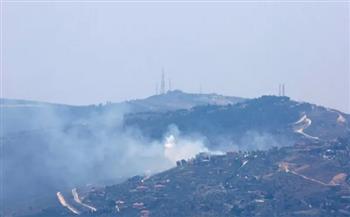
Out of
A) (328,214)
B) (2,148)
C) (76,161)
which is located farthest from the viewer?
(2,148)

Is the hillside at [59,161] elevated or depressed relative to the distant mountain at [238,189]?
depressed

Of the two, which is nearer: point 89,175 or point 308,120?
point 89,175

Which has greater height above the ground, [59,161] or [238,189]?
[238,189]

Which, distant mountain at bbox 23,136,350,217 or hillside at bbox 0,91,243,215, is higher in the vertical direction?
distant mountain at bbox 23,136,350,217

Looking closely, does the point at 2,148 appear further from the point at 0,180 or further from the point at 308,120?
the point at 308,120

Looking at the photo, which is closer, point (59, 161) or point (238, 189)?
point (238, 189)

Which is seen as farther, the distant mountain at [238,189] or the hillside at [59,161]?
the hillside at [59,161]

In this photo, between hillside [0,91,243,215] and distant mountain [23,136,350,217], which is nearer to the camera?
distant mountain [23,136,350,217]

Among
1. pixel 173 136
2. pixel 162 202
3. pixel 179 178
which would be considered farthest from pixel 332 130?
pixel 162 202
